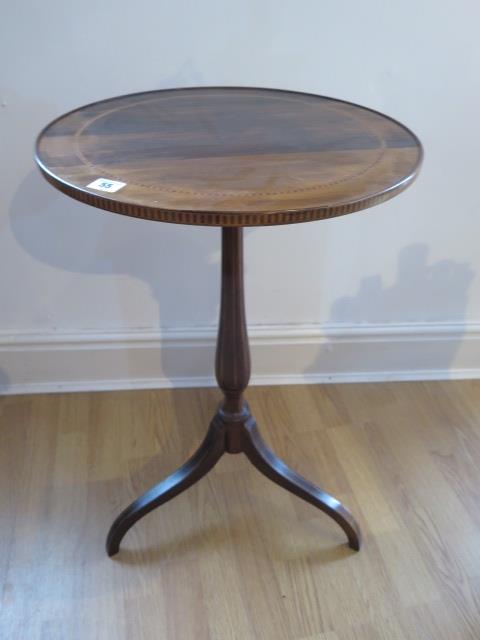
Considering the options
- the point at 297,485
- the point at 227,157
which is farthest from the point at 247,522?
the point at 227,157

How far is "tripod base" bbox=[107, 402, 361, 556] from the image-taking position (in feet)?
4.59

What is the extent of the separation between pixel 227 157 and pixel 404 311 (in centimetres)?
99

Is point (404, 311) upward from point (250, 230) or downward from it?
downward

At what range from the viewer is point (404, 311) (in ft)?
6.11

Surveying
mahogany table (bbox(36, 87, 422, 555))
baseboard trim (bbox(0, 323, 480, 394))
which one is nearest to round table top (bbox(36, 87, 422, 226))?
mahogany table (bbox(36, 87, 422, 555))

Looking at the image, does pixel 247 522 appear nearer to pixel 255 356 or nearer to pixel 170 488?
pixel 170 488

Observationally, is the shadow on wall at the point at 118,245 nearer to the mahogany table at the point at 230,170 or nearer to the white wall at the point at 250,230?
the white wall at the point at 250,230

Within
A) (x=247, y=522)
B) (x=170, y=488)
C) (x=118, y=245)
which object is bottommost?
(x=247, y=522)

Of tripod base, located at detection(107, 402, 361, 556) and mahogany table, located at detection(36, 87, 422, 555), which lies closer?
mahogany table, located at detection(36, 87, 422, 555)

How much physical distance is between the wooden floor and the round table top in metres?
0.82

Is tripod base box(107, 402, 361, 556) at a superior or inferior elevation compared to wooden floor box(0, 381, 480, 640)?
superior

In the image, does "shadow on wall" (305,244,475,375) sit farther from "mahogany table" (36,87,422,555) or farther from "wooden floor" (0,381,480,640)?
"mahogany table" (36,87,422,555)

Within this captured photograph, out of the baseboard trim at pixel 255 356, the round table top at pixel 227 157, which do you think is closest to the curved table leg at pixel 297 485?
the baseboard trim at pixel 255 356

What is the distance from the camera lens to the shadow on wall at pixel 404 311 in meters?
1.80
